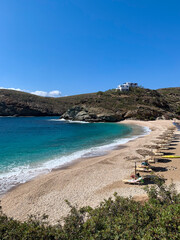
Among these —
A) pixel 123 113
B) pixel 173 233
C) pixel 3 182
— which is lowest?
pixel 3 182

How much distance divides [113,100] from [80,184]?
7046cm

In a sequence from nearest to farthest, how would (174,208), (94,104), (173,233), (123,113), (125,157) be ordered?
(173,233) → (174,208) → (125,157) → (123,113) → (94,104)

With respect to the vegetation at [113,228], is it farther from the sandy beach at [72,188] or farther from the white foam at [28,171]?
the white foam at [28,171]

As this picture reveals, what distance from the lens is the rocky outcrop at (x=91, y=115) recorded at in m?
64.9

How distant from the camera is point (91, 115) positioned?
67.8 meters

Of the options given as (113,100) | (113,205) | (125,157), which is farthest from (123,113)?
(113,205)

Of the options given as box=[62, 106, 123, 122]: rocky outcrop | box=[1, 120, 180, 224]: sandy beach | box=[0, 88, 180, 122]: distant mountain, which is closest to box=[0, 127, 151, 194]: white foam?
box=[1, 120, 180, 224]: sandy beach

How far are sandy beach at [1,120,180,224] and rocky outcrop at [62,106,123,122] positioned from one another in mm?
50190

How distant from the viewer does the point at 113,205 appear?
551 centimetres

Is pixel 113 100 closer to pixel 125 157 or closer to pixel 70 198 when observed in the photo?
pixel 125 157

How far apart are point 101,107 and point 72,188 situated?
62.0 meters

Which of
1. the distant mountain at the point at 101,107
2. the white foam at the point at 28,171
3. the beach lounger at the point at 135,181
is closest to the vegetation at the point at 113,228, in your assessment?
the beach lounger at the point at 135,181

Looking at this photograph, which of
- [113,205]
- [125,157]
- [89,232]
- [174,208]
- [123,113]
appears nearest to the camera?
[89,232]

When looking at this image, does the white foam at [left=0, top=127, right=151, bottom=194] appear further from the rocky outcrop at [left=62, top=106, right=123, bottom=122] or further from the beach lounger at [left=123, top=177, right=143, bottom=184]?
the rocky outcrop at [left=62, top=106, right=123, bottom=122]
